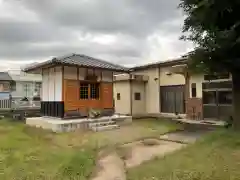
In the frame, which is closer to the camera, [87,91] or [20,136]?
[20,136]

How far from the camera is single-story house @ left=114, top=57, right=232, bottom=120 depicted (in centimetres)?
1387

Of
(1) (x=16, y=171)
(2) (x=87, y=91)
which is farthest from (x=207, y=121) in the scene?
(1) (x=16, y=171)

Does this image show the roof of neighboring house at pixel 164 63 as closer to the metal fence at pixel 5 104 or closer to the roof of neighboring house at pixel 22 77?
the metal fence at pixel 5 104

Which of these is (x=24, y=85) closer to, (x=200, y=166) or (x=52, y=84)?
(x=52, y=84)

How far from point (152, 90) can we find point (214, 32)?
38.8ft

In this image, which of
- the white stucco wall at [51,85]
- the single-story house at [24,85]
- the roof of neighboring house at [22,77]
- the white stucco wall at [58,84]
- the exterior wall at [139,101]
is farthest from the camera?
the roof of neighboring house at [22,77]

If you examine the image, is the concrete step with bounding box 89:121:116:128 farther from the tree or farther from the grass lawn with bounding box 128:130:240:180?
the grass lawn with bounding box 128:130:240:180

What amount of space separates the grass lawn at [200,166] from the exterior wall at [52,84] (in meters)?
9.09

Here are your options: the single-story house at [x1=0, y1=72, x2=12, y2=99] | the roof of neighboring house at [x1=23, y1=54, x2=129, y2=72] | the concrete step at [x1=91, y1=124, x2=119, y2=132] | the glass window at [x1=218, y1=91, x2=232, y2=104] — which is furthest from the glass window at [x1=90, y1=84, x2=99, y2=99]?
the single-story house at [x1=0, y1=72, x2=12, y2=99]

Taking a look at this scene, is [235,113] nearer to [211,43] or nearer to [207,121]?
[211,43]

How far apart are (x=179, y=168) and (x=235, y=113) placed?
4313 millimetres

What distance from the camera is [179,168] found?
5344 mm

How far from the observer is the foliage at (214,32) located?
7141mm

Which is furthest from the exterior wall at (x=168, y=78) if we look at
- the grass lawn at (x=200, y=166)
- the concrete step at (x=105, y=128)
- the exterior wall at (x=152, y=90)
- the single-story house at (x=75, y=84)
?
the grass lawn at (x=200, y=166)
